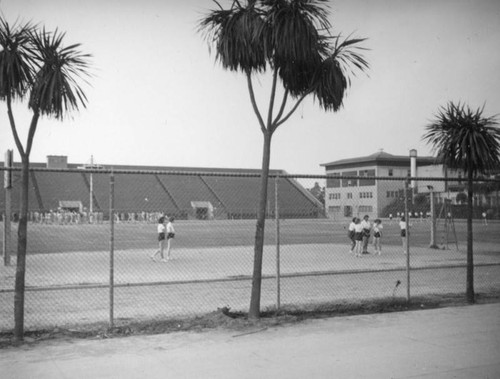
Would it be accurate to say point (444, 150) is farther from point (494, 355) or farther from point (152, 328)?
point (152, 328)

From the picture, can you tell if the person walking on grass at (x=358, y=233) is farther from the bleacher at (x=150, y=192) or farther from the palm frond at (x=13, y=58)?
the bleacher at (x=150, y=192)

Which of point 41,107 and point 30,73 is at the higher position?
point 30,73

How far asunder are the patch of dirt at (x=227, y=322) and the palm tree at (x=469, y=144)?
1.75 m

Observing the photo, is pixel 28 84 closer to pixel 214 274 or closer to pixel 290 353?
pixel 290 353

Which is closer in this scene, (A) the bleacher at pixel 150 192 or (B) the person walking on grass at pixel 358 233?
(B) the person walking on grass at pixel 358 233

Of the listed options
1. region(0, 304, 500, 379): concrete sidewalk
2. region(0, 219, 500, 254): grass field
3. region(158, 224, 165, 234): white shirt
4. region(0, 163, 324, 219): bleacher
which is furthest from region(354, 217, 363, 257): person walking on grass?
region(0, 163, 324, 219): bleacher

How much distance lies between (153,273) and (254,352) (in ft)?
33.6

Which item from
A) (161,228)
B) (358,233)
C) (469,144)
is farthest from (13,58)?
(358,233)

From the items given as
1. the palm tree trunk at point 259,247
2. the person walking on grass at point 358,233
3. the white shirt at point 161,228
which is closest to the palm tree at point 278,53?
the palm tree trunk at point 259,247

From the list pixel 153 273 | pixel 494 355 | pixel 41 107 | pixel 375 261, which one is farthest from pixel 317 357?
pixel 375 261

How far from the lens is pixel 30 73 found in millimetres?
7129

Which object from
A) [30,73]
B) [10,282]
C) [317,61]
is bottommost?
[10,282]

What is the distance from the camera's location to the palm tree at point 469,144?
9.71 meters

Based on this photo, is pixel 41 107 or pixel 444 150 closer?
pixel 41 107
